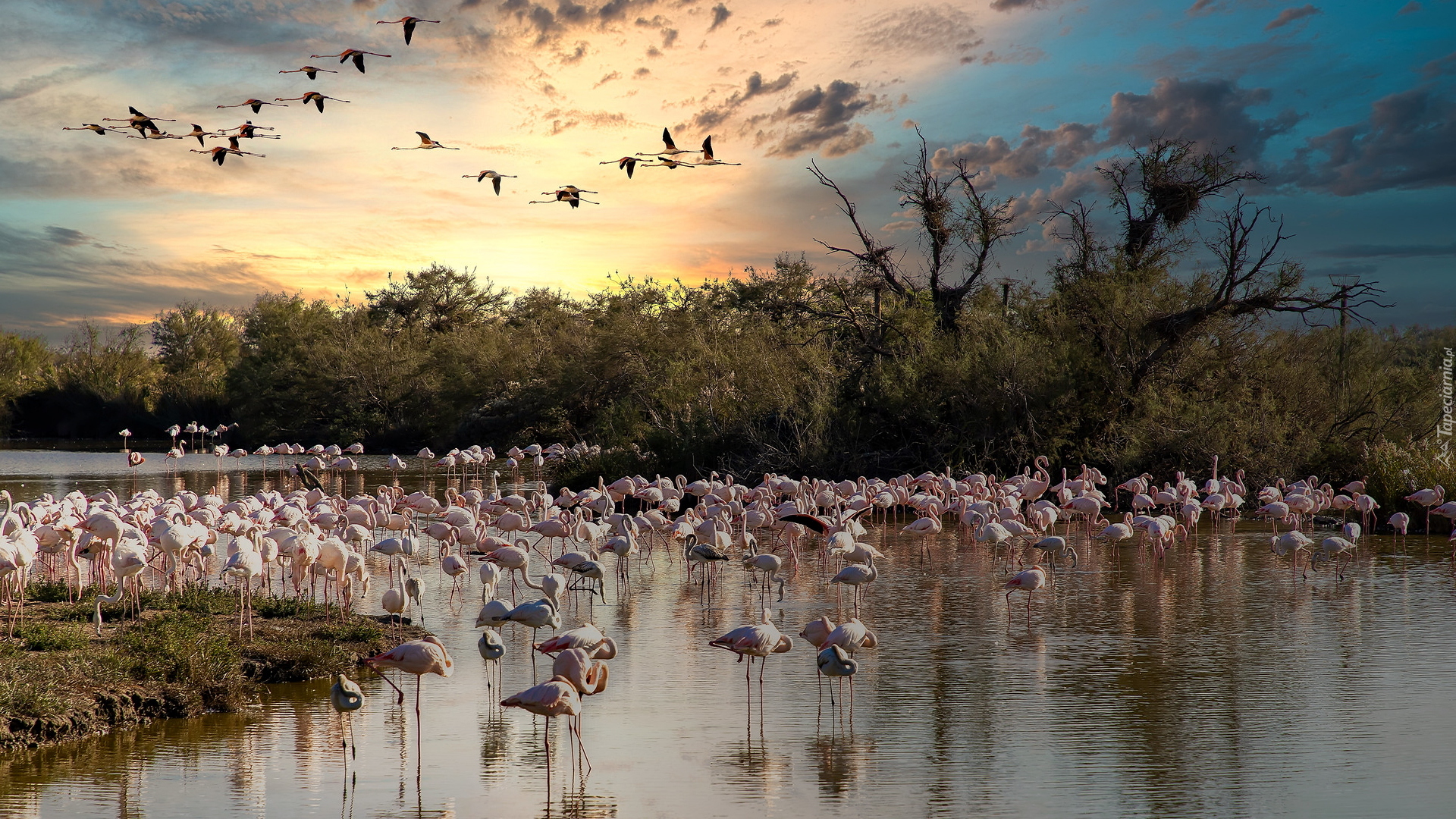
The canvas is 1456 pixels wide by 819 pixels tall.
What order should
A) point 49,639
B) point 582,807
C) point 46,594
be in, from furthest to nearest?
point 46,594 → point 49,639 → point 582,807

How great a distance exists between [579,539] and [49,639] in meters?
7.28

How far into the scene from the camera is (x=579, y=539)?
14625 millimetres

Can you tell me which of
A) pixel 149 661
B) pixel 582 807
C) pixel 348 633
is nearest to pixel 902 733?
pixel 582 807

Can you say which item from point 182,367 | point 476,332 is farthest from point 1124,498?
point 182,367

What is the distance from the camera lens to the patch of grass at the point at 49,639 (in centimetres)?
792

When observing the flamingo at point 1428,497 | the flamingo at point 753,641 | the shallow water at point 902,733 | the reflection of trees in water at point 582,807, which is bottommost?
the reflection of trees in water at point 582,807

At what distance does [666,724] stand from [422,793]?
1.78 meters

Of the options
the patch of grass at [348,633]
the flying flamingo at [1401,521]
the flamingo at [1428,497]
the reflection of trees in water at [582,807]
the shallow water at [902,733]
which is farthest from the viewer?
the flamingo at [1428,497]

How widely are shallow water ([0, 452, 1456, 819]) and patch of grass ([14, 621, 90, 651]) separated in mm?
1258

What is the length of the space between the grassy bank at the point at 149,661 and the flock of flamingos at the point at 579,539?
304 millimetres

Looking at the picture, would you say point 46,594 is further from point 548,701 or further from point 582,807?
point 582,807

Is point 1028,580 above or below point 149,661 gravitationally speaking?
above

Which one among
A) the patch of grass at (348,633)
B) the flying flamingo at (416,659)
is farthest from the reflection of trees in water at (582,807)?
the patch of grass at (348,633)

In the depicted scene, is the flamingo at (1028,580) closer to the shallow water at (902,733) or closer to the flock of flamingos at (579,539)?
the flock of flamingos at (579,539)
